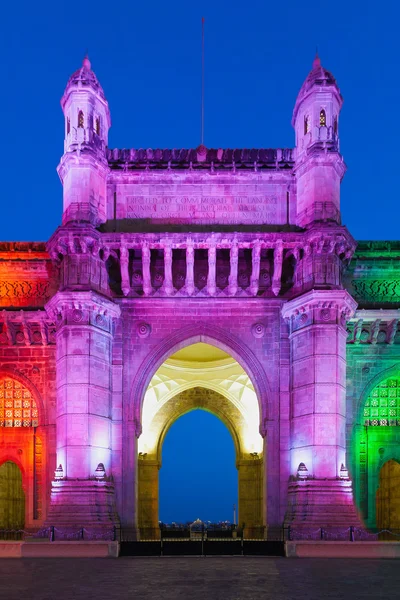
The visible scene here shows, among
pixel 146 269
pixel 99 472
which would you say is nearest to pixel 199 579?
pixel 99 472

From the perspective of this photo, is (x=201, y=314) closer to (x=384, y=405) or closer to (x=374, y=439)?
(x=384, y=405)

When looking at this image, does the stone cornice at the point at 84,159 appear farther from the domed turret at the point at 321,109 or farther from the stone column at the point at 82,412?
the domed turret at the point at 321,109

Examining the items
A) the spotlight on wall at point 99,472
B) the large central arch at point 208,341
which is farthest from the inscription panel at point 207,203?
the spotlight on wall at point 99,472

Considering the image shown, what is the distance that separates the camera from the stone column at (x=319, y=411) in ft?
93.7

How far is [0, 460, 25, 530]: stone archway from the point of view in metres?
35.0

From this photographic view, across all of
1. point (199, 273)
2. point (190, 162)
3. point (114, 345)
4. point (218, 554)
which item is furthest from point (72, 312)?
point (218, 554)

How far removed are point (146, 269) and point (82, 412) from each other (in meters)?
5.74

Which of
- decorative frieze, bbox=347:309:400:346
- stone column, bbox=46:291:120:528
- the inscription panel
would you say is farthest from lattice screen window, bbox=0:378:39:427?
decorative frieze, bbox=347:309:400:346

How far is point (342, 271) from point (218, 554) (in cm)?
1108

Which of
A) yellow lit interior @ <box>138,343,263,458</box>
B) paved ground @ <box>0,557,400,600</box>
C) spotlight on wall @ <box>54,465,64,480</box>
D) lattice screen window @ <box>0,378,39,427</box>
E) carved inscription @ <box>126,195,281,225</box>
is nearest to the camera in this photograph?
paved ground @ <box>0,557,400,600</box>

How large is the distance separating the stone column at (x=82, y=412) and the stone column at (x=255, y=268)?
5.10m

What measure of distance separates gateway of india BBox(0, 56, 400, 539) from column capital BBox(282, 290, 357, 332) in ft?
0.16

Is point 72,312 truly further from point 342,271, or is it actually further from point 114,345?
point 342,271

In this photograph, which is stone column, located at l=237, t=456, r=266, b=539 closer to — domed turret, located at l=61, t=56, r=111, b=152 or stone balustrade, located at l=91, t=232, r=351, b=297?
stone balustrade, located at l=91, t=232, r=351, b=297
